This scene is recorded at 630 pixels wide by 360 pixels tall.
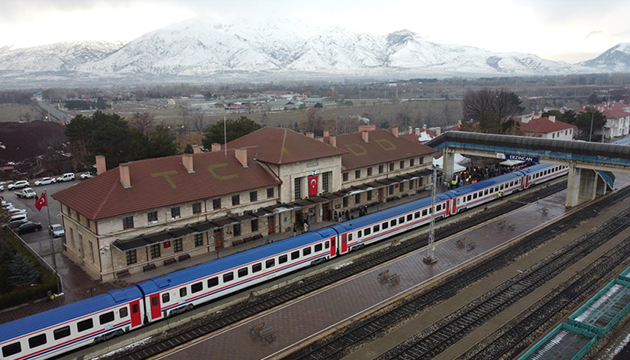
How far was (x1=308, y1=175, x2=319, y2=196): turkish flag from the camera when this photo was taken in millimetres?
43969

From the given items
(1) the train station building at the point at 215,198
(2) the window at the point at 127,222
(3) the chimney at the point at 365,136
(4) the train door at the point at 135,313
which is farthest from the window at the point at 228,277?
(3) the chimney at the point at 365,136

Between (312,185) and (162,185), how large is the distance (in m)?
14.6

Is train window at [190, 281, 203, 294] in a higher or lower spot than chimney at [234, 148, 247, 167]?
lower

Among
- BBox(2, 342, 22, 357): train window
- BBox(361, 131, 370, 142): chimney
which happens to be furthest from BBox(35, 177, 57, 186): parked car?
BBox(2, 342, 22, 357): train window

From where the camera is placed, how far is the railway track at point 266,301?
78.6 ft

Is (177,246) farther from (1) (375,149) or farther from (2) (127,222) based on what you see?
(1) (375,149)

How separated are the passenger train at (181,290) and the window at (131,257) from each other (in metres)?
7.54

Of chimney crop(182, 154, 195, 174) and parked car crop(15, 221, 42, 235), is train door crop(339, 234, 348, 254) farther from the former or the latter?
parked car crop(15, 221, 42, 235)

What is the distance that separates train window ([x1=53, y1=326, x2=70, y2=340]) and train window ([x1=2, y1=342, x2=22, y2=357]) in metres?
1.53

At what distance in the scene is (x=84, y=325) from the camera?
75.0 ft

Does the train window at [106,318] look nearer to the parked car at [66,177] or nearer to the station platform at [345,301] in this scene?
the station platform at [345,301]

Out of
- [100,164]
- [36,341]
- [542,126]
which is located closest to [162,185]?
[100,164]

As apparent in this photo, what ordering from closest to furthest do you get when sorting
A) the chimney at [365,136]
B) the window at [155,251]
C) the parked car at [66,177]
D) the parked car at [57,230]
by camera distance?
the window at [155,251] < the parked car at [57,230] < the chimney at [365,136] < the parked car at [66,177]

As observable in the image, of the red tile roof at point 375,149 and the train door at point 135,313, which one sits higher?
the red tile roof at point 375,149
